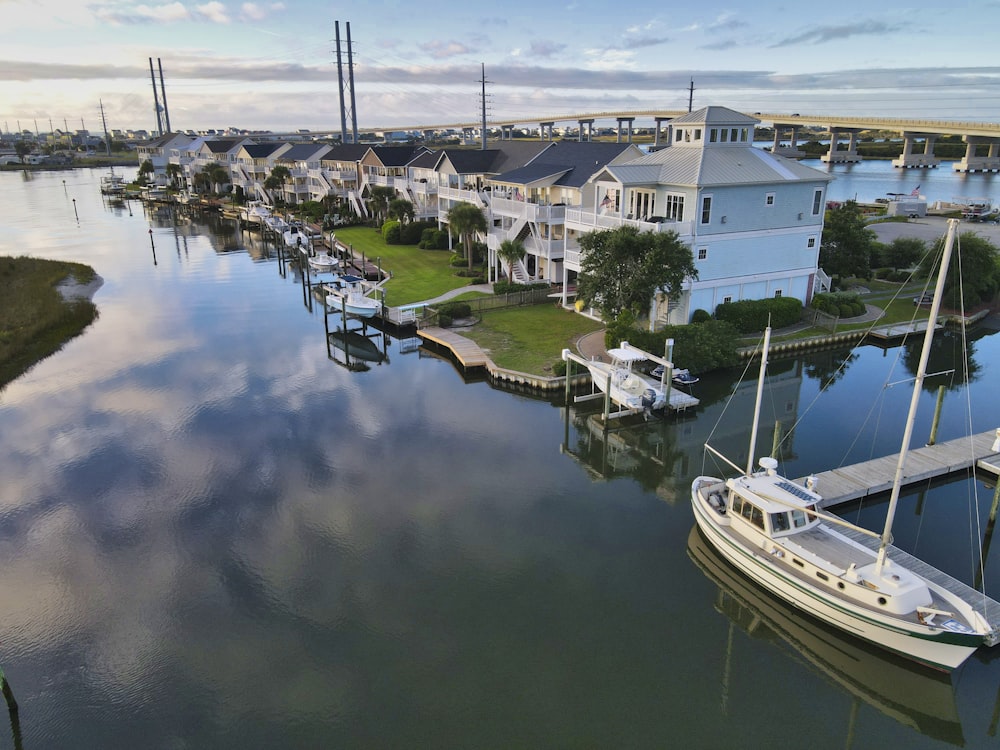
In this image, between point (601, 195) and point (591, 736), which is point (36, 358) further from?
point (591, 736)

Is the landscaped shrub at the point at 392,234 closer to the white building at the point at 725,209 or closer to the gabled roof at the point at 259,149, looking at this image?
the white building at the point at 725,209

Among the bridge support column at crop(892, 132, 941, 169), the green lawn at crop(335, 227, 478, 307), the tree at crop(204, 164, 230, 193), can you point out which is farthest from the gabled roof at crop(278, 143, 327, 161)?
the bridge support column at crop(892, 132, 941, 169)

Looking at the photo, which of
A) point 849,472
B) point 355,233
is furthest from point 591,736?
point 355,233

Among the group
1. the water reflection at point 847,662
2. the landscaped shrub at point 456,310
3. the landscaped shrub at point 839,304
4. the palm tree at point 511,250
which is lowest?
the water reflection at point 847,662

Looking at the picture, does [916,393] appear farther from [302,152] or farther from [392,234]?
[302,152]

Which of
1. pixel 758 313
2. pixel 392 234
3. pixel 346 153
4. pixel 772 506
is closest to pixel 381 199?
pixel 392 234

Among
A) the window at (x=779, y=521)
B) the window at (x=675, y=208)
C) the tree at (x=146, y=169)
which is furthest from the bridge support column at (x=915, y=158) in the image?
the window at (x=779, y=521)

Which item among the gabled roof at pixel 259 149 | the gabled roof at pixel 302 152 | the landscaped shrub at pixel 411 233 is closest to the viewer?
the landscaped shrub at pixel 411 233
